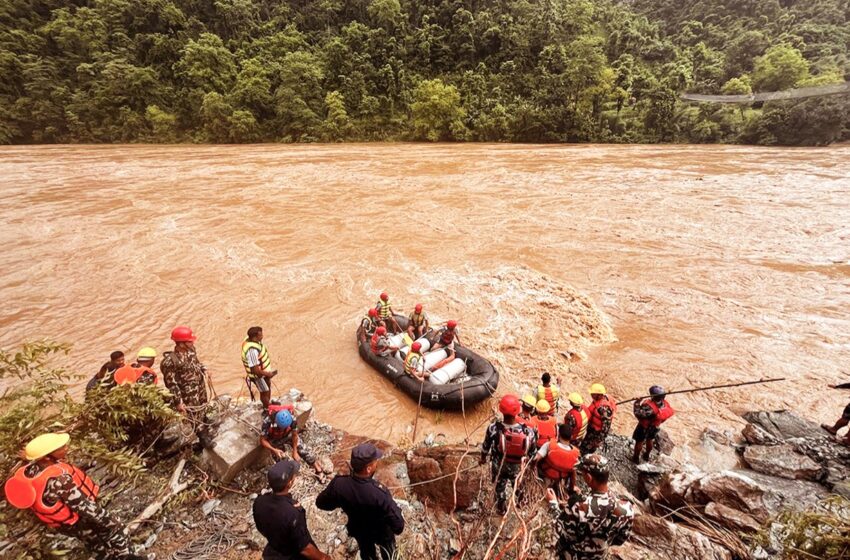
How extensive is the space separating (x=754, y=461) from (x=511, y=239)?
900cm

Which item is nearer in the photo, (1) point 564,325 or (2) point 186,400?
(2) point 186,400

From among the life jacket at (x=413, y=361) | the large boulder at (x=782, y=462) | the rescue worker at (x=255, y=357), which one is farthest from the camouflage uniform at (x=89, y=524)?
the large boulder at (x=782, y=462)

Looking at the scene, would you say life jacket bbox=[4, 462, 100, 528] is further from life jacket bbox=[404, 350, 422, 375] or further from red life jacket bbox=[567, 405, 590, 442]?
red life jacket bbox=[567, 405, 590, 442]

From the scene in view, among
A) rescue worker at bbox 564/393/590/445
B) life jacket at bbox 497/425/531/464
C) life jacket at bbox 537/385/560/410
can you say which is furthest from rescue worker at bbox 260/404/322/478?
rescue worker at bbox 564/393/590/445

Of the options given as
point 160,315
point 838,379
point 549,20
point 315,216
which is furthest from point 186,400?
point 549,20

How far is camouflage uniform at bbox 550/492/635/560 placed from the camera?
99.3 inches

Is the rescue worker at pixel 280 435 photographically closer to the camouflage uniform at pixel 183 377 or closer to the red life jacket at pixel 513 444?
the camouflage uniform at pixel 183 377

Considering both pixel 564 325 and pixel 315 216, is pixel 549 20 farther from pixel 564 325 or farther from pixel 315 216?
pixel 564 325

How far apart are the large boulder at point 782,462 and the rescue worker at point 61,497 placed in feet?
20.6

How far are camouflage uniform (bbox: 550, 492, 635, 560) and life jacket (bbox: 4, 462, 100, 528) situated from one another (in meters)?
3.36

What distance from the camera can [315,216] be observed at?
1506 centimetres

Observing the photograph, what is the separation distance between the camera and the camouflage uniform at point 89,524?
243 centimetres

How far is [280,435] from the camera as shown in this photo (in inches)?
147

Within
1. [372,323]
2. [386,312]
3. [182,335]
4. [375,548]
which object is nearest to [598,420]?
[375,548]
